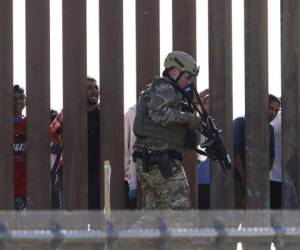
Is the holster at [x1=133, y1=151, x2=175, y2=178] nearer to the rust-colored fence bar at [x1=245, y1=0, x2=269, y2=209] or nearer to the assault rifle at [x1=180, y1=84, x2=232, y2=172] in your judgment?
the assault rifle at [x1=180, y1=84, x2=232, y2=172]

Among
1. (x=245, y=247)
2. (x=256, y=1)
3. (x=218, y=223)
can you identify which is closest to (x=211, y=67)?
(x=256, y=1)

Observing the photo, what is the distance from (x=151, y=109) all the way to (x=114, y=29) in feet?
3.54

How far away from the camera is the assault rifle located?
28.3 ft

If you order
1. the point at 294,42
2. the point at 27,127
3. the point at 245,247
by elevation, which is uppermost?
the point at 294,42

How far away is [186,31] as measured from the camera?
9.30 m

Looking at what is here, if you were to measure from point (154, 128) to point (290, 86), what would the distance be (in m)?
1.31

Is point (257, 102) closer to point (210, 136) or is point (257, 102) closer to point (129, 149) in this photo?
point (210, 136)

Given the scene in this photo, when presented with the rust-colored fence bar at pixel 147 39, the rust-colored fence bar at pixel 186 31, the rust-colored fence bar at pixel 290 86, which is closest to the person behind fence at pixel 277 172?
the rust-colored fence bar at pixel 290 86

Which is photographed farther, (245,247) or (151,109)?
(151,109)

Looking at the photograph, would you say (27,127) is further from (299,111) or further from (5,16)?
(299,111)

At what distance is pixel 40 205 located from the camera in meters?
9.30

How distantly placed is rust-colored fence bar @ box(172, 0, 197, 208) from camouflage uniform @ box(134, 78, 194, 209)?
2.16 ft

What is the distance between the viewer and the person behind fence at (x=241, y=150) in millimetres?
9484

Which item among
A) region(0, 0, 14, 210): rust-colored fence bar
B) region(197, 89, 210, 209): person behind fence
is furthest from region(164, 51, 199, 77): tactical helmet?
region(0, 0, 14, 210): rust-colored fence bar
